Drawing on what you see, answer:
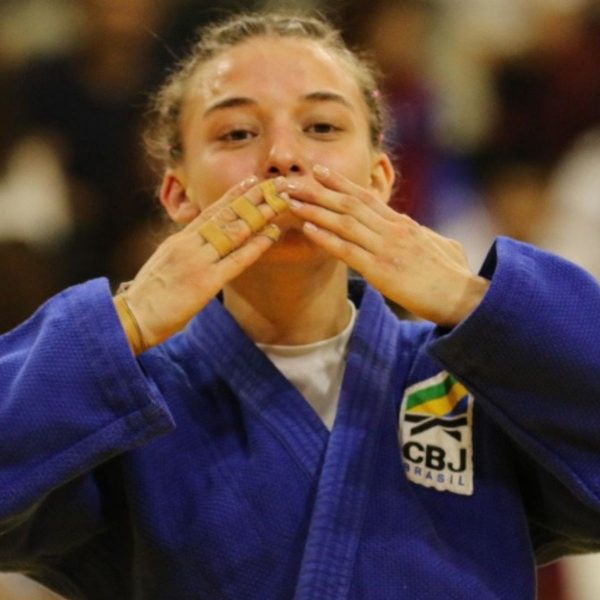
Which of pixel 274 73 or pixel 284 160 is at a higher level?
pixel 274 73

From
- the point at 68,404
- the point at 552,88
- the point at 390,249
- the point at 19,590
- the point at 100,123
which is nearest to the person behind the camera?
the point at 68,404

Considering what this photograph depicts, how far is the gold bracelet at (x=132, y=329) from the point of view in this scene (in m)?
1.31

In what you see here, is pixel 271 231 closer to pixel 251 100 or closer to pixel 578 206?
pixel 251 100

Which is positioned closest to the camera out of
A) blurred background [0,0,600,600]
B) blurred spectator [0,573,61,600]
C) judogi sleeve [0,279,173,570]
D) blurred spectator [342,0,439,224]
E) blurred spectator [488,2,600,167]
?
judogi sleeve [0,279,173,570]

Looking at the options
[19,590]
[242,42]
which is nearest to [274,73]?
[242,42]

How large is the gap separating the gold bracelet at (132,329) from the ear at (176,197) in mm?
355

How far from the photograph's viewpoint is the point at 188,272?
134cm

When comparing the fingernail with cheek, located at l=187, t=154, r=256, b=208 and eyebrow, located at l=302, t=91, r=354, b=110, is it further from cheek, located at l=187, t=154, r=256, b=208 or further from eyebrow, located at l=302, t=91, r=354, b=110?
eyebrow, located at l=302, t=91, r=354, b=110

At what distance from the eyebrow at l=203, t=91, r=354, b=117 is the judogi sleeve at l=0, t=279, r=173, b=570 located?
347 mm

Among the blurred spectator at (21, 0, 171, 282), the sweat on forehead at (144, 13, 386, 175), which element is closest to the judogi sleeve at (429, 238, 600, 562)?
the sweat on forehead at (144, 13, 386, 175)

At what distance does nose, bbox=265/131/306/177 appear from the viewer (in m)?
1.45

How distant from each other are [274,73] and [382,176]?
0.91ft

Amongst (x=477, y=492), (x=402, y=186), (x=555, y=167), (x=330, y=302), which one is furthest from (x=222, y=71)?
(x=555, y=167)

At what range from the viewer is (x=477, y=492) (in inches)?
55.4
